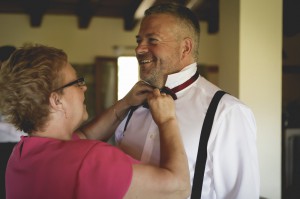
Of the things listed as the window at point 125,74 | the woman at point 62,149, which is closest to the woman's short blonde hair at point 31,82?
the woman at point 62,149

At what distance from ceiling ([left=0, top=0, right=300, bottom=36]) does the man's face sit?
160 inches

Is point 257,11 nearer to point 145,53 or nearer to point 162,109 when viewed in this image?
point 145,53

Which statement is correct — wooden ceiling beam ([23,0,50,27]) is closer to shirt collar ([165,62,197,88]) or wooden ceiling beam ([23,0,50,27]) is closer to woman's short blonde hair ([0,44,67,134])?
shirt collar ([165,62,197,88])

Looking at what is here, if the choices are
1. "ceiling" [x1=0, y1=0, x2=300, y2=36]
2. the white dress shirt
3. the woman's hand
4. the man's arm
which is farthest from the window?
the man's arm

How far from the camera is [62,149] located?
Answer: 100 cm

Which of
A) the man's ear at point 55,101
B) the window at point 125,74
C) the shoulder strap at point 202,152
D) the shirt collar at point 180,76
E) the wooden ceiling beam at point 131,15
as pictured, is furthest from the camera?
the window at point 125,74

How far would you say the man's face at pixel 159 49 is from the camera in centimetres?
152

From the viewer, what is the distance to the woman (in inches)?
37.7

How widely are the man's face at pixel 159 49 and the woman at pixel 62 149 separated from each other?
1.05 ft

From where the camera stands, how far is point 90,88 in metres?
6.48

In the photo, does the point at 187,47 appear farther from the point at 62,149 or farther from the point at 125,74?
the point at 125,74

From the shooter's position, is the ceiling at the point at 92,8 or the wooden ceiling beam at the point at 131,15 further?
the wooden ceiling beam at the point at 131,15

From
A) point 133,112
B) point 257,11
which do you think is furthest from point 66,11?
point 133,112

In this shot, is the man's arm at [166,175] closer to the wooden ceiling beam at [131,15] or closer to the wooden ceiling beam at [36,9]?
the wooden ceiling beam at [131,15]
